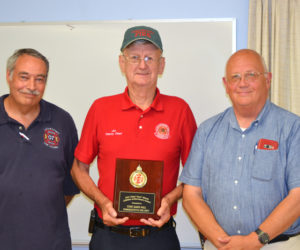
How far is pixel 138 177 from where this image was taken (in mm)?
2074

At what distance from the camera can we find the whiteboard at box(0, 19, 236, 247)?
11.1ft

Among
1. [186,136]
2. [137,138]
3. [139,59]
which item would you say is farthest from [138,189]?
[139,59]

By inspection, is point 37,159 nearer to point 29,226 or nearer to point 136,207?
point 29,226

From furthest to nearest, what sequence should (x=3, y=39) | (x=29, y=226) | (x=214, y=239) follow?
(x=3, y=39), (x=29, y=226), (x=214, y=239)

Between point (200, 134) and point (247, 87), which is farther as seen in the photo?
point (200, 134)

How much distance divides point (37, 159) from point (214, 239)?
125cm

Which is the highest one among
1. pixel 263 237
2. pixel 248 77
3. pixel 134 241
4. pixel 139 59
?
pixel 139 59

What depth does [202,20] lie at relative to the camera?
3.37 metres

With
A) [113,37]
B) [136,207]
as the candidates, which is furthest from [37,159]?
[113,37]

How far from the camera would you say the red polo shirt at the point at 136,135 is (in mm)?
2264

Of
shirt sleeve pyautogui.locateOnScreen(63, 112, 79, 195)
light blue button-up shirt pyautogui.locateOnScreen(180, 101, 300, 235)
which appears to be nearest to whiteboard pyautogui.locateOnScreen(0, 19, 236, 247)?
shirt sleeve pyautogui.locateOnScreen(63, 112, 79, 195)

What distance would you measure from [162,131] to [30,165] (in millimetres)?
907

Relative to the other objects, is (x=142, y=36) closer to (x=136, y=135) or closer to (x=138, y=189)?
(x=136, y=135)

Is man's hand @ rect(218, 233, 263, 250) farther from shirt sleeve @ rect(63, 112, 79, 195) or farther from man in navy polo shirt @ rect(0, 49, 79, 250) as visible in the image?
shirt sleeve @ rect(63, 112, 79, 195)
